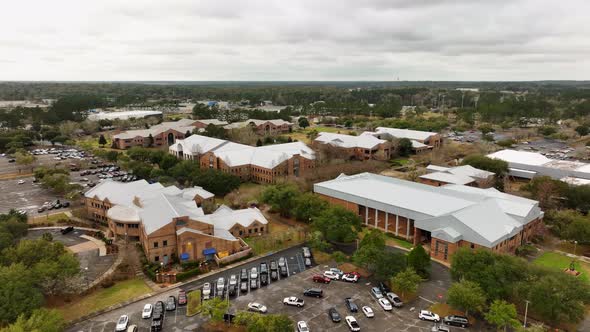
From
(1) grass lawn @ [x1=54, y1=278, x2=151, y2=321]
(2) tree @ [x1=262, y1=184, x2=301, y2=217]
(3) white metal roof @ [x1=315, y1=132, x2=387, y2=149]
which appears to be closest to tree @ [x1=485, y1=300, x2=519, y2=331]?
(2) tree @ [x1=262, y1=184, x2=301, y2=217]

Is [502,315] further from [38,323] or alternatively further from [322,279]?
[38,323]

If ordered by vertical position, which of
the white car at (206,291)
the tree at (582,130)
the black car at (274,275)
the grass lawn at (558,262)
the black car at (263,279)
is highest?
the tree at (582,130)

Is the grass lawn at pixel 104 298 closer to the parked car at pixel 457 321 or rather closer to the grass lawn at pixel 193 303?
the grass lawn at pixel 193 303

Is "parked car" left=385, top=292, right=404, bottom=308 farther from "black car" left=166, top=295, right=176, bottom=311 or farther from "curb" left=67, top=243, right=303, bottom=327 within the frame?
"black car" left=166, top=295, right=176, bottom=311

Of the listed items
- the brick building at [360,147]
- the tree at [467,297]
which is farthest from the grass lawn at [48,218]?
the brick building at [360,147]

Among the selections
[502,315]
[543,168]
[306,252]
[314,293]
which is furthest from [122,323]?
[543,168]

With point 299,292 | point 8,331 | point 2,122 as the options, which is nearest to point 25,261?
point 8,331
